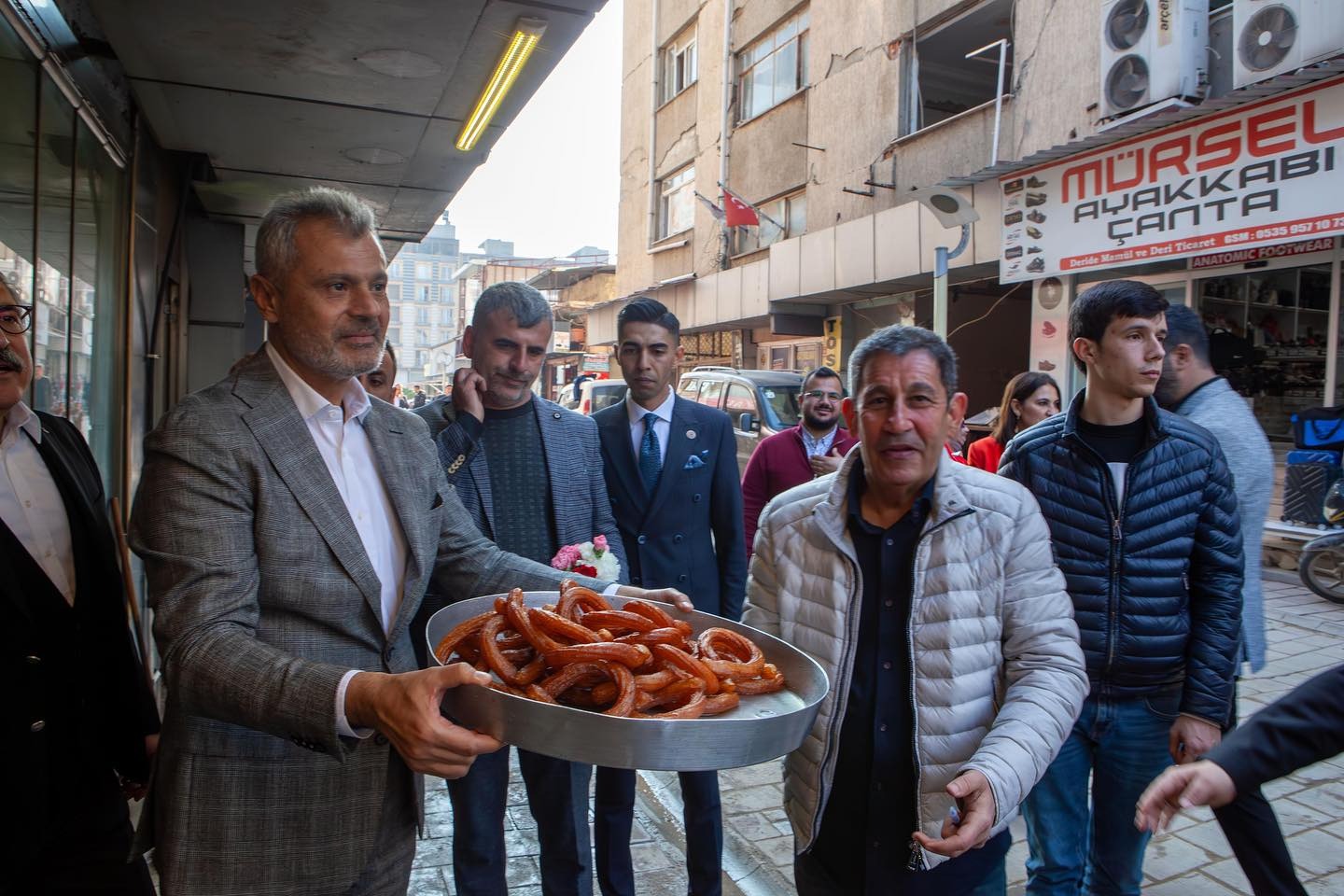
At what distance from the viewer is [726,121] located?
20172 millimetres

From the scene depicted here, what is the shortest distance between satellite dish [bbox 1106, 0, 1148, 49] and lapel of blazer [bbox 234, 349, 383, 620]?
443 inches

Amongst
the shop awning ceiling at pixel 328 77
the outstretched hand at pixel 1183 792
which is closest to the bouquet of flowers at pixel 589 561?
the outstretched hand at pixel 1183 792

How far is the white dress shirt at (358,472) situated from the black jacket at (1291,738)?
1.95 metres

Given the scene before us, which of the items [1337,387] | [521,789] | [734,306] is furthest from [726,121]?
[521,789]

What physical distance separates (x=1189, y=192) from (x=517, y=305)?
9691mm

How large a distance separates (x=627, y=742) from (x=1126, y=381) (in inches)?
88.5

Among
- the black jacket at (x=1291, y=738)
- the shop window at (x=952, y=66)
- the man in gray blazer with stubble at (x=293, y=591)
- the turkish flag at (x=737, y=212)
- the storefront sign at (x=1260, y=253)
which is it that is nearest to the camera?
the man in gray blazer with stubble at (x=293, y=591)

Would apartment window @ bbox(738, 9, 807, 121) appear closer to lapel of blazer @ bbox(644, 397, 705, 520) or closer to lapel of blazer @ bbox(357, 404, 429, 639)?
lapel of blazer @ bbox(644, 397, 705, 520)

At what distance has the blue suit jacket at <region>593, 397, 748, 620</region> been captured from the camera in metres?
3.81

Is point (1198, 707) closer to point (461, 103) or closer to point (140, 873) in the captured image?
point (140, 873)

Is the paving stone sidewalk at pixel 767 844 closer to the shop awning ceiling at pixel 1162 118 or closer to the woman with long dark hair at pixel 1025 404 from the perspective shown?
the woman with long dark hair at pixel 1025 404

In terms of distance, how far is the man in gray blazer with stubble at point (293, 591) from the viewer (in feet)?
5.38

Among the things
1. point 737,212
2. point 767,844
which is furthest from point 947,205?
point 767,844

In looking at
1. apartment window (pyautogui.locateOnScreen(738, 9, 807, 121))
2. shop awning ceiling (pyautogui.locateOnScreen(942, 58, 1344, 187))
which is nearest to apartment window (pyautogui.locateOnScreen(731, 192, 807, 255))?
apartment window (pyautogui.locateOnScreen(738, 9, 807, 121))
